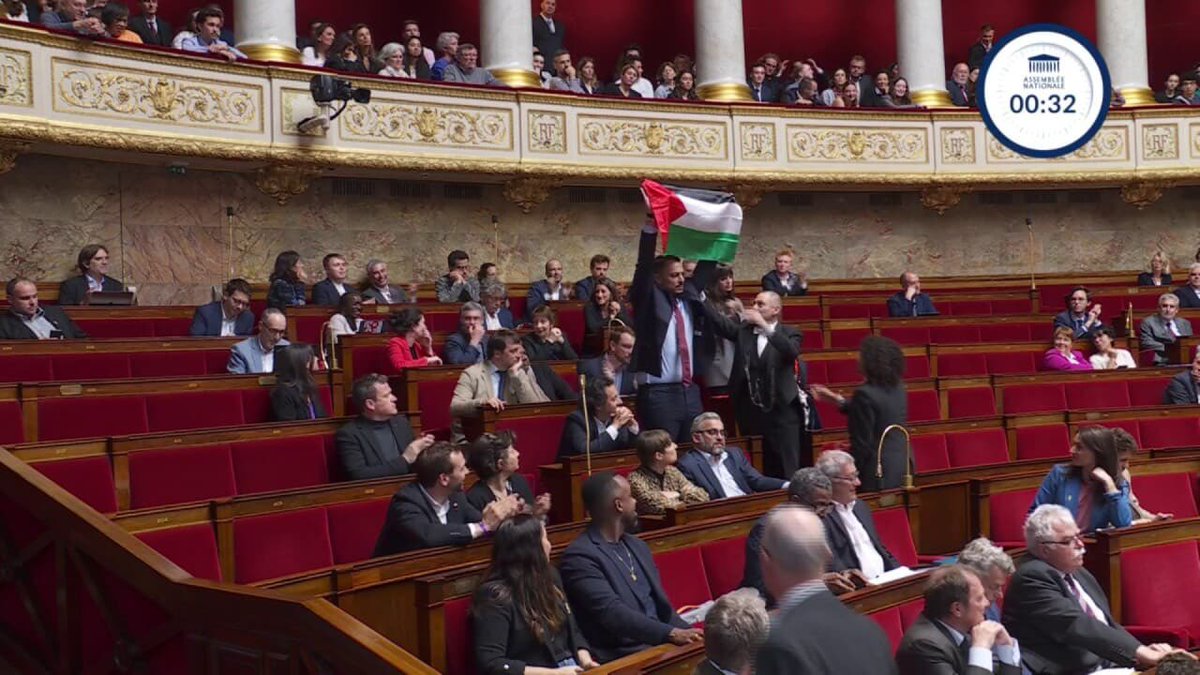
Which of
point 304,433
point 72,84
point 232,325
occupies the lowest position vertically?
point 304,433

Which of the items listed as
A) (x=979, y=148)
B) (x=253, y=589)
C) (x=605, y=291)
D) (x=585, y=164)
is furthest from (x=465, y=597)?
(x=979, y=148)

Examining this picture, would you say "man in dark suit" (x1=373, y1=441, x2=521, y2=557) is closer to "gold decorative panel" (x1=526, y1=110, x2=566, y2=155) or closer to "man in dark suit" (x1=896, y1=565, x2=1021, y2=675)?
"man in dark suit" (x1=896, y1=565, x2=1021, y2=675)

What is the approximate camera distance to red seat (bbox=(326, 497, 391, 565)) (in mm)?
4188

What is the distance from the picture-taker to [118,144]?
25.0ft

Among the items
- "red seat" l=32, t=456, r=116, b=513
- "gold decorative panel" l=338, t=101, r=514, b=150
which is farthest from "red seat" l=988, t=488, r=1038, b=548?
"gold decorative panel" l=338, t=101, r=514, b=150

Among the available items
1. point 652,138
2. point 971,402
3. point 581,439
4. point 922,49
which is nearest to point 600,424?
point 581,439

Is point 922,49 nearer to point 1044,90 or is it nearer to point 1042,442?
point 1044,90

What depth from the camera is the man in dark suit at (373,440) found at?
15.5 ft

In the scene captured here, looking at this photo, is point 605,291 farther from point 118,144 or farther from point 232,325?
point 118,144

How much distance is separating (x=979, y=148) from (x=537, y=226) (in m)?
3.53

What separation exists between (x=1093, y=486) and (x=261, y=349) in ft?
10.5

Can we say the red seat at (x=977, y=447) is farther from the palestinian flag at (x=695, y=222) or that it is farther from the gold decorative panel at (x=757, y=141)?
the gold decorative panel at (x=757, y=141)

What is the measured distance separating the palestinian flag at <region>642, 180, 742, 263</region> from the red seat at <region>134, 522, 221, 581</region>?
2264mm

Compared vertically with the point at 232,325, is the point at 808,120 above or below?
above
